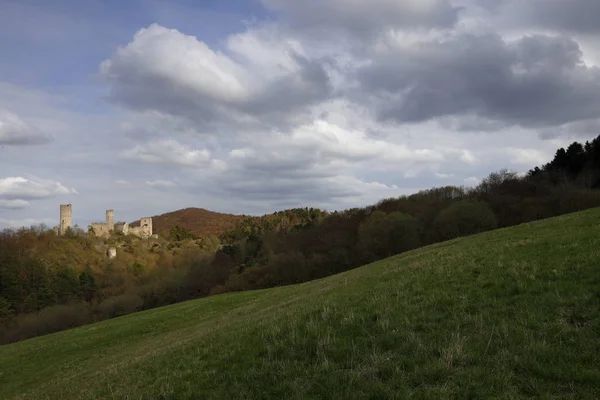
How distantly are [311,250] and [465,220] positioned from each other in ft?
113

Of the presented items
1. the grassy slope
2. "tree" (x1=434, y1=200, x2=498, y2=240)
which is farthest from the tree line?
the grassy slope

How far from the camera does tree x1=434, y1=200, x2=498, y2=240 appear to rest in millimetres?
70188

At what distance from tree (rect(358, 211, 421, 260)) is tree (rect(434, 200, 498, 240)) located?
475cm

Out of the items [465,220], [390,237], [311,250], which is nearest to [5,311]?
[311,250]

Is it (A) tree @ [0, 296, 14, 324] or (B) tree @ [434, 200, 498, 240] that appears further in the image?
(A) tree @ [0, 296, 14, 324]

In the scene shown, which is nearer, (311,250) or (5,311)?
(311,250)

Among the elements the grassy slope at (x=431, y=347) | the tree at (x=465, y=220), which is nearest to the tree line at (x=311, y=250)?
the tree at (x=465, y=220)

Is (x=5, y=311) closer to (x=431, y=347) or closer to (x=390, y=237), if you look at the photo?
(x=390, y=237)

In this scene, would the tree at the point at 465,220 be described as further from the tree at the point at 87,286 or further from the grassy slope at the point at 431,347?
the tree at the point at 87,286

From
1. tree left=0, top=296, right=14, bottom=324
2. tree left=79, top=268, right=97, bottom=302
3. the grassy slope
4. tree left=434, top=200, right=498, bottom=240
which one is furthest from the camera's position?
tree left=79, top=268, right=97, bottom=302

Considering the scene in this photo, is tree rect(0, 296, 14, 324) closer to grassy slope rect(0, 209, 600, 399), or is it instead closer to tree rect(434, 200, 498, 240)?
tree rect(434, 200, 498, 240)

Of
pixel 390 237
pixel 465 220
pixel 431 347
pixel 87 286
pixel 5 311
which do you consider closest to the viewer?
pixel 431 347

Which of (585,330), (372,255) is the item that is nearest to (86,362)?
(585,330)

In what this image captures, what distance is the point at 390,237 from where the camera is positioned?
78.1 m
